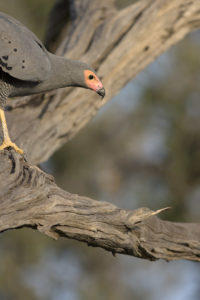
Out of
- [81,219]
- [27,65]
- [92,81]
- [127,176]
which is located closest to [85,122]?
[92,81]

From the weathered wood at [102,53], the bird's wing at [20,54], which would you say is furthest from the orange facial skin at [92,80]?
the weathered wood at [102,53]

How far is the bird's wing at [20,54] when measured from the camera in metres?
5.42

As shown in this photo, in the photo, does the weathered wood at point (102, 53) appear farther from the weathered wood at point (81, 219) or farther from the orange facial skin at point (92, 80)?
the weathered wood at point (81, 219)

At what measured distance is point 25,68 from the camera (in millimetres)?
5516

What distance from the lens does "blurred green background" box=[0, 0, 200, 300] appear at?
12.8m

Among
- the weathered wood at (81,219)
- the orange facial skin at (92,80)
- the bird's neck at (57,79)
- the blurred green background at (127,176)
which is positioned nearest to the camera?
the weathered wood at (81,219)

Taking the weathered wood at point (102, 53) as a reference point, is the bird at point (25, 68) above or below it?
below

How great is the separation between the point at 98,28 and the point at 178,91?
6.32m

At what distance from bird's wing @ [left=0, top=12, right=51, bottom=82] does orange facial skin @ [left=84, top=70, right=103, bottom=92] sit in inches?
20.0

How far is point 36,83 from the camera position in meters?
5.75

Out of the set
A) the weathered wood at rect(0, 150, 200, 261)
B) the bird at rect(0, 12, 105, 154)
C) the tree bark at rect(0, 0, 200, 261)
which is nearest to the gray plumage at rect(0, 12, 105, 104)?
the bird at rect(0, 12, 105, 154)

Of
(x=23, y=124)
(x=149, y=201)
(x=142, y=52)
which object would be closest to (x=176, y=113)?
(x=149, y=201)

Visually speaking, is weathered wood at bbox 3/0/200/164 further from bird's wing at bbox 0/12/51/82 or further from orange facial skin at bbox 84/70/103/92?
bird's wing at bbox 0/12/51/82

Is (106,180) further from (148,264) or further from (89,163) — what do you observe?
(148,264)
